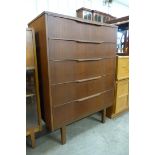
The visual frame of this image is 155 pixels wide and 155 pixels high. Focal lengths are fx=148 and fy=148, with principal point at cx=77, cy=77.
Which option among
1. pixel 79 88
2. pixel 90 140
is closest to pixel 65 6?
pixel 79 88

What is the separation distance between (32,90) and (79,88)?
447 mm

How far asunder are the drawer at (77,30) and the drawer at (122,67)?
0.30 meters

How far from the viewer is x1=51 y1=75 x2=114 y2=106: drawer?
1296 millimetres

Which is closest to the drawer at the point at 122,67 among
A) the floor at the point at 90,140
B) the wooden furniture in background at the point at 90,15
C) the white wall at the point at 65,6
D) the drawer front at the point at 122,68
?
the drawer front at the point at 122,68

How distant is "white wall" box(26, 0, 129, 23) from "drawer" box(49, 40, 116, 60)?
94 centimetres

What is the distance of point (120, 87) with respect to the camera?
196 centimetres

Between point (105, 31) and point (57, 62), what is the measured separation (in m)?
0.70

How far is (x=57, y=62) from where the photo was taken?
125 centimetres

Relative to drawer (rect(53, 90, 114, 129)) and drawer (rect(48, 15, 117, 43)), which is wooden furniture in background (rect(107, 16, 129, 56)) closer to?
drawer (rect(48, 15, 117, 43))

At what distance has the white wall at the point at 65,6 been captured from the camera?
77.1 inches

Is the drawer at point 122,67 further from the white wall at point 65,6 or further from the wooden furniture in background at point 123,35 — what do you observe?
the white wall at point 65,6
